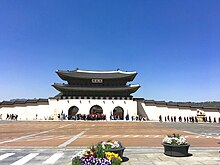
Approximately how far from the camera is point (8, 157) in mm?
9227

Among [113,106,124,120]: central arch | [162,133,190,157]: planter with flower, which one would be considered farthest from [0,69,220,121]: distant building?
[162,133,190,157]: planter with flower

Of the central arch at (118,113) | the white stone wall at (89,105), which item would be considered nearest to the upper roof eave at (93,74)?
the white stone wall at (89,105)

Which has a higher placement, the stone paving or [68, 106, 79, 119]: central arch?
[68, 106, 79, 119]: central arch

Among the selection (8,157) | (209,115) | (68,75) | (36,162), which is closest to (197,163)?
(36,162)

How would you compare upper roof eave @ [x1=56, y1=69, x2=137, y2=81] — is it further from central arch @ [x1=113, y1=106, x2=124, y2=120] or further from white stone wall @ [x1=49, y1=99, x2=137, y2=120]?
central arch @ [x1=113, y1=106, x2=124, y2=120]

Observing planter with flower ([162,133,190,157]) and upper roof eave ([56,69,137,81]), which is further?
upper roof eave ([56,69,137,81])

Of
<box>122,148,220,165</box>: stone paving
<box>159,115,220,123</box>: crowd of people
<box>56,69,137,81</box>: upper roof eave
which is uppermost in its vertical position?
<box>56,69,137,81</box>: upper roof eave

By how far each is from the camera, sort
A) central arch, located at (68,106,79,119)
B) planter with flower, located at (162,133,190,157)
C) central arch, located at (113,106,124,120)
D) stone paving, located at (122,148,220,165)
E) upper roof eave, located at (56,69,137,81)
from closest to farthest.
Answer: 1. stone paving, located at (122,148,220,165)
2. planter with flower, located at (162,133,190,157)
3. central arch, located at (68,106,79,119)
4. central arch, located at (113,106,124,120)
5. upper roof eave, located at (56,69,137,81)

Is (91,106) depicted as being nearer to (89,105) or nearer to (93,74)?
(89,105)

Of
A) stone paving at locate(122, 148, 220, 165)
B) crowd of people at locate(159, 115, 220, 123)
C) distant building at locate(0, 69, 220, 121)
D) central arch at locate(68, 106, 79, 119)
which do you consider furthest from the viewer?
central arch at locate(68, 106, 79, 119)

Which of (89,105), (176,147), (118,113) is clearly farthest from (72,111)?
(176,147)

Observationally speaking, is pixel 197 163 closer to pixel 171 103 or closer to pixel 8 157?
pixel 8 157

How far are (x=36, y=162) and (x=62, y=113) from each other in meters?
48.2

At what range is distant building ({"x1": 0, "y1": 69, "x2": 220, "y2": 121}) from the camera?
5431 centimetres
